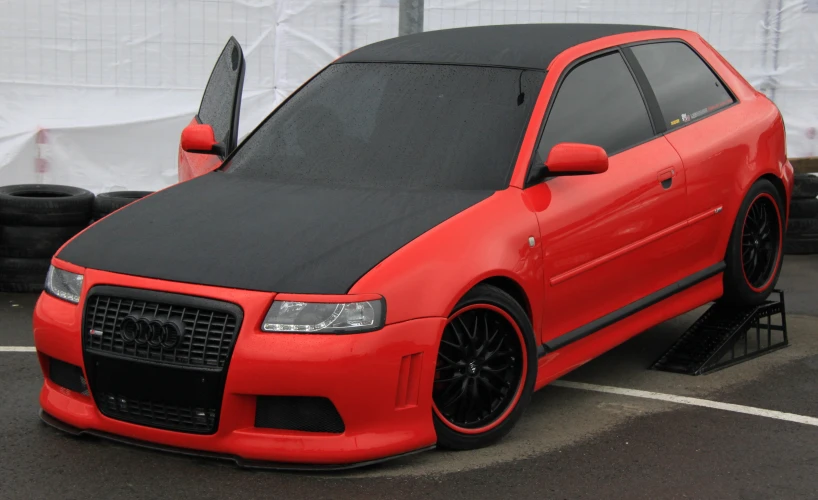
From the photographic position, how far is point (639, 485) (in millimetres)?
4652

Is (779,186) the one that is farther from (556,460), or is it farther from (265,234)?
(265,234)

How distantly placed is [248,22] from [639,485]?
753cm

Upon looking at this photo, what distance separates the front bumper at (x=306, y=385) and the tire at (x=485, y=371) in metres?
0.17

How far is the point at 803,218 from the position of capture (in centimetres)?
955

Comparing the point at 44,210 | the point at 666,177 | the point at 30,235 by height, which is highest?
the point at 666,177

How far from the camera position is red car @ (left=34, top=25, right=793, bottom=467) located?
4484 mm

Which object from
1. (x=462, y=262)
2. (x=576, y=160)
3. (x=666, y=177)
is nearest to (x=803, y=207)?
(x=666, y=177)

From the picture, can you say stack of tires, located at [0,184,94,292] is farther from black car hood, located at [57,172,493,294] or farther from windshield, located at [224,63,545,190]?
black car hood, located at [57,172,493,294]

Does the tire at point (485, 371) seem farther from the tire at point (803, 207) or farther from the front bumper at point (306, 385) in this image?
the tire at point (803, 207)

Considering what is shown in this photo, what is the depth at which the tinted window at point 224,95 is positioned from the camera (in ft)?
21.5

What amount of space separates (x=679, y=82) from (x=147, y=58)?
598 centimetres

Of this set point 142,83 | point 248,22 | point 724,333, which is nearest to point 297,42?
point 248,22

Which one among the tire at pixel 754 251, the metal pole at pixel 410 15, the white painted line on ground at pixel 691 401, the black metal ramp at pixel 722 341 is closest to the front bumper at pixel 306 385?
the white painted line on ground at pixel 691 401

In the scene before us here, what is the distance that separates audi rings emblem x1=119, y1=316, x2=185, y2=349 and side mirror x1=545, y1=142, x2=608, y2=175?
1749 millimetres
